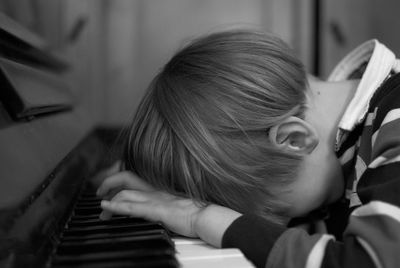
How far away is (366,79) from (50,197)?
0.66m

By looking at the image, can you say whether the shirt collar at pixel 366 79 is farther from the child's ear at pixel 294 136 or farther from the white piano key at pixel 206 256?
the white piano key at pixel 206 256

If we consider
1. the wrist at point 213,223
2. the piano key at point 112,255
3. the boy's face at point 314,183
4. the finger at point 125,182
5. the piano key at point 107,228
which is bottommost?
the boy's face at point 314,183

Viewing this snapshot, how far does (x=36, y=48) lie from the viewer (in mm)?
1082

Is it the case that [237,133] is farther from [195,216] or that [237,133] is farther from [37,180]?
[37,180]

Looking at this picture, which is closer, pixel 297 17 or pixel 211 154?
pixel 211 154

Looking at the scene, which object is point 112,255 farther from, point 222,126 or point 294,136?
point 294,136

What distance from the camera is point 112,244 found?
64cm

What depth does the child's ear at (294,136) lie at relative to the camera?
0.94m

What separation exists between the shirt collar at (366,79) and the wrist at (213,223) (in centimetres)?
33

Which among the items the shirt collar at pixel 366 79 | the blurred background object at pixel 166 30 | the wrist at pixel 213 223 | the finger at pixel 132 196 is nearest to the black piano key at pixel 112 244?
the wrist at pixel 213 223

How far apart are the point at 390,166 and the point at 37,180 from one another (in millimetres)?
514

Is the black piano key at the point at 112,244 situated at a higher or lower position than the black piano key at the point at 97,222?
higher

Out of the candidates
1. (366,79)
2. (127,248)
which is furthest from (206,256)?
(366,79)

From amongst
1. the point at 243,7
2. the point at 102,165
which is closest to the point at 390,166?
the point at 102,165
